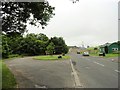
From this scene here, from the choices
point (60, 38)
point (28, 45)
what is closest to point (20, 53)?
point (28, 45)

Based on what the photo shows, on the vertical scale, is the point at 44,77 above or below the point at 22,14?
below

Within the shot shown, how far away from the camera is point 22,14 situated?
680 inches

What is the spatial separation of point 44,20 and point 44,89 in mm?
6680

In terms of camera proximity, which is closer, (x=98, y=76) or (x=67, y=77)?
(x=67, y=77)

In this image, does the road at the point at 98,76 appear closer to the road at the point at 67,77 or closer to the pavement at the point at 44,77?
the road at the point at 67,77

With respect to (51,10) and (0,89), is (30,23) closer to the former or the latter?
(51,10)

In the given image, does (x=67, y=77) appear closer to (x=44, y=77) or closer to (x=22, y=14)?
(x=44, y=77)

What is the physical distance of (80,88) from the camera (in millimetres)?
13312

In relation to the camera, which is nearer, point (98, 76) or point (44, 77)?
point (44, 77)

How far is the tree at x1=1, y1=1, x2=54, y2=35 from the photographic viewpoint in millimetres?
16078

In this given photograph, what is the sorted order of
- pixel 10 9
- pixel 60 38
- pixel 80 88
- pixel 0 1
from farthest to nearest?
pixel 60 38 < pixel 10 9 < pixel 0 1 < pixel 80 88

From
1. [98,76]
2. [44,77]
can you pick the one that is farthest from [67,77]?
[98,76]

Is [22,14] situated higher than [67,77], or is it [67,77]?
[22,14]

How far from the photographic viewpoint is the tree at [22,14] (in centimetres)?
1608
